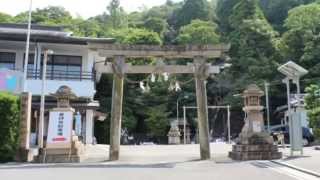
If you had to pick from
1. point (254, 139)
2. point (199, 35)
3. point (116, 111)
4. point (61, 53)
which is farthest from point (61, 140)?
point (199, 35)

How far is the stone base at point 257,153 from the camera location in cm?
1792

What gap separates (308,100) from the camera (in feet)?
102

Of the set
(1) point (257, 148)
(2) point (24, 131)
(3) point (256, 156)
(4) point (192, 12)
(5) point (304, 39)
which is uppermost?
(4) point (192, 12)

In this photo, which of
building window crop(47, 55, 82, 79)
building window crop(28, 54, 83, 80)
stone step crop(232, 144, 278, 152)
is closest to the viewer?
stone step crop(232, 144, 278, 152)

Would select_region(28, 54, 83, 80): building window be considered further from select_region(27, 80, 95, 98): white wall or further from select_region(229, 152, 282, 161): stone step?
select_region(229, 152, 282, 161): stone step

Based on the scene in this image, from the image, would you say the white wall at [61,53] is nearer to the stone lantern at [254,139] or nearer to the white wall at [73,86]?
the white wall at [73,86]

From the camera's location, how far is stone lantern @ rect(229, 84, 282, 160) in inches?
708

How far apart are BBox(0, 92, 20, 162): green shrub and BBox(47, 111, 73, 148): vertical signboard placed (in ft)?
4.98

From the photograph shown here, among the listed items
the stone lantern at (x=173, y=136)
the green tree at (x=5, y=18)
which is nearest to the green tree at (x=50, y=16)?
the green tree at (x=5, y=18)

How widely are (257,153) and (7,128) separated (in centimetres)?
993

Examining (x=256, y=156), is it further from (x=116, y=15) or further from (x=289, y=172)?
(x=116, y=15)

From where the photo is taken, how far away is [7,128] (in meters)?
18.8

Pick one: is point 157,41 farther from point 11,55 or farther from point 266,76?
point 11,55

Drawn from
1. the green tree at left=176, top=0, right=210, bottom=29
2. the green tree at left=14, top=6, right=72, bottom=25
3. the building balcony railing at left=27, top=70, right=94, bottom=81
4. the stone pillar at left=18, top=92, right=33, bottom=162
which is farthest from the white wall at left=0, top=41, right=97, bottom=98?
the green tree at left=176, top=0, right=210, bottom=29
